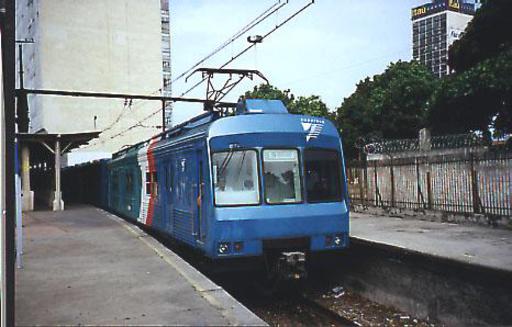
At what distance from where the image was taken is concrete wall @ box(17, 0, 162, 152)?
30.9 metres

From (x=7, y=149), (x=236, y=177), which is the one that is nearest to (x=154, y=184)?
(x=236, y=177)

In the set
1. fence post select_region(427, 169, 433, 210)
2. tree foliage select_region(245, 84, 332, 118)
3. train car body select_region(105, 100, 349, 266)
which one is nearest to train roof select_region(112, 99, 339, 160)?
train car body select_region(105, 100, 349, 266)

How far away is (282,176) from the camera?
7.96 meters

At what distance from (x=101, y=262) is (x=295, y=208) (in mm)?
3364

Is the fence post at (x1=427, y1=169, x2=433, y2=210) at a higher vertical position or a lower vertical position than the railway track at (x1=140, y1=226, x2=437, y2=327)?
higher

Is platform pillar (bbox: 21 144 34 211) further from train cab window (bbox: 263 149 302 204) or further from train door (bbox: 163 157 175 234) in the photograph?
train cab window (bbox: 263 149 302 204)

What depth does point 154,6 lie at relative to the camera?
30406 mm

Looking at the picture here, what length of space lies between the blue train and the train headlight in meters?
0.01

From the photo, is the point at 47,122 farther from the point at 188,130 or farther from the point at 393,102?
the point at 188,130

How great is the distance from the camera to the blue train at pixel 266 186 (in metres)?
7.56

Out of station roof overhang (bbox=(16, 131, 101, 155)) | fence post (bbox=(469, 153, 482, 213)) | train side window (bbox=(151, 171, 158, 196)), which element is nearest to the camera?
fence post (bbox=(469, 153, 482, 213))

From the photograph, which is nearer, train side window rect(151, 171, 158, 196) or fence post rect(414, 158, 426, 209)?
train side window rect(151, 171, 158, 196)

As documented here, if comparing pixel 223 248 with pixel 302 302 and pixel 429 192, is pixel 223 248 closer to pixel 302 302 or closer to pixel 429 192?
pixel 302 302

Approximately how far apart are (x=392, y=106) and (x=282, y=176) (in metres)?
30.2
